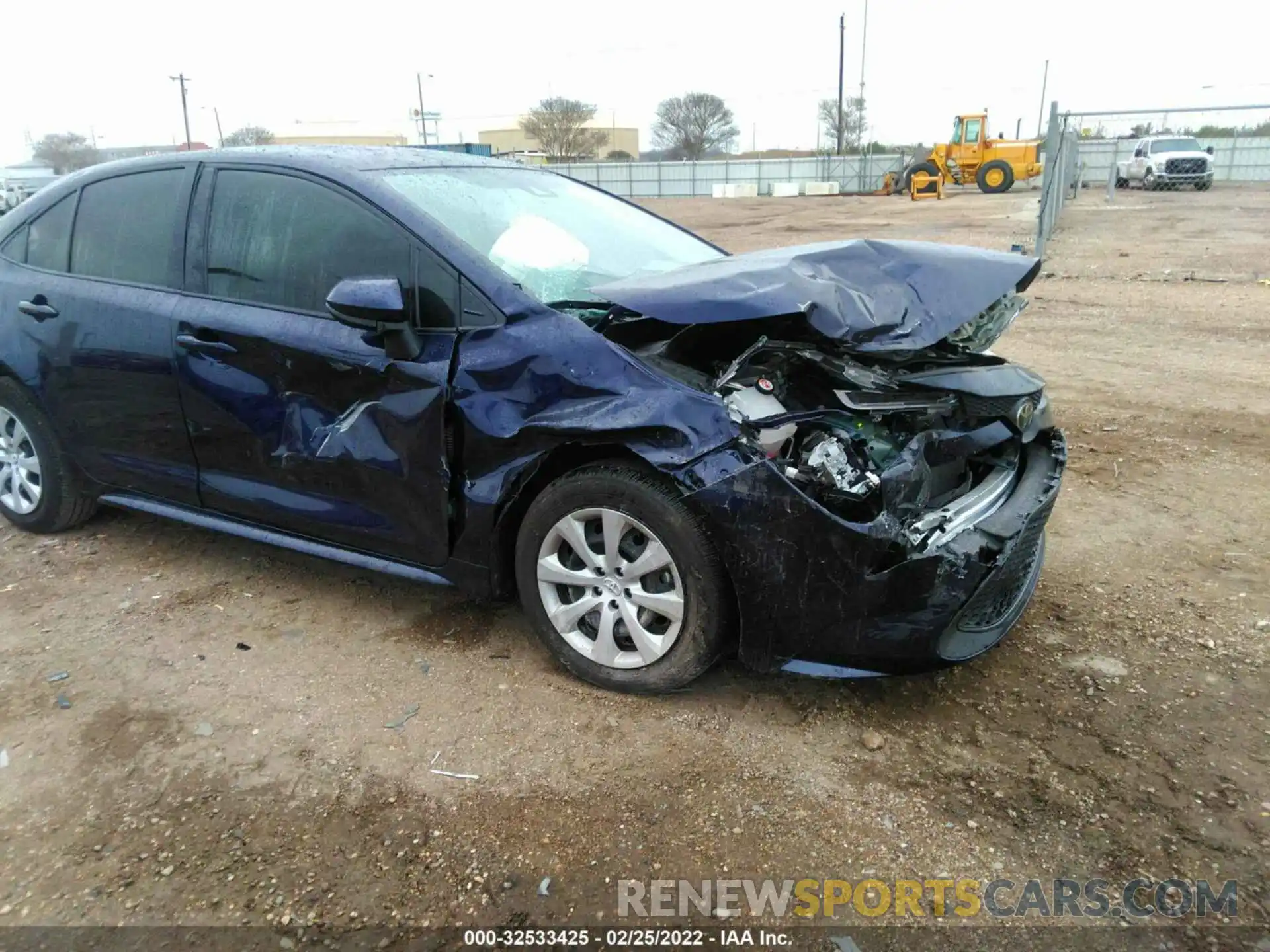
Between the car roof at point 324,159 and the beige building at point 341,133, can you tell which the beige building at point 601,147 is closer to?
the beige building at point 341,133

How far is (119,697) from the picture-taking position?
3.19m

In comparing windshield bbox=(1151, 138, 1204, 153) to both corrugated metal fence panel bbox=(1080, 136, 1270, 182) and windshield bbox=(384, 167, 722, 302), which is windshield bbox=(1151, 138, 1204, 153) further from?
windshield bbox=(384, 167, 722, 302)

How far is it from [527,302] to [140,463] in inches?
80.6

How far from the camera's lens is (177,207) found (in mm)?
3814

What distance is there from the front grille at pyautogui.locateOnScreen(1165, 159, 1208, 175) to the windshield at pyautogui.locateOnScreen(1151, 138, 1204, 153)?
60.9 inches

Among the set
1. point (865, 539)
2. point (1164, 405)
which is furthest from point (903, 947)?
point (1164, 405)

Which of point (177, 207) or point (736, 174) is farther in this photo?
point (736, 174)

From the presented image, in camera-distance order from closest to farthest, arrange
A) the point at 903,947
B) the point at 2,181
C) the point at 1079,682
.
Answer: the point at 903,947
the point at 1079,682
the point at 2,181

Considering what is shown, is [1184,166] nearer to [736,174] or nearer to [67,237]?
[736,174]

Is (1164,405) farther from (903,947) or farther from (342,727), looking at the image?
(342,727)

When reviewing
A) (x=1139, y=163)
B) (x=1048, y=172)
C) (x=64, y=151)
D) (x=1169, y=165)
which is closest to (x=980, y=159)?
(x=1139, y=163)

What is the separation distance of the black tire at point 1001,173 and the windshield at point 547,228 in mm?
32877

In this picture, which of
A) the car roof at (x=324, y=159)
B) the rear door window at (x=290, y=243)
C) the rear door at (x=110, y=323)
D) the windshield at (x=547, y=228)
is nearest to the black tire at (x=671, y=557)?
the windshield at (x=547, y=228)

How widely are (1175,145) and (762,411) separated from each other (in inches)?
1410
